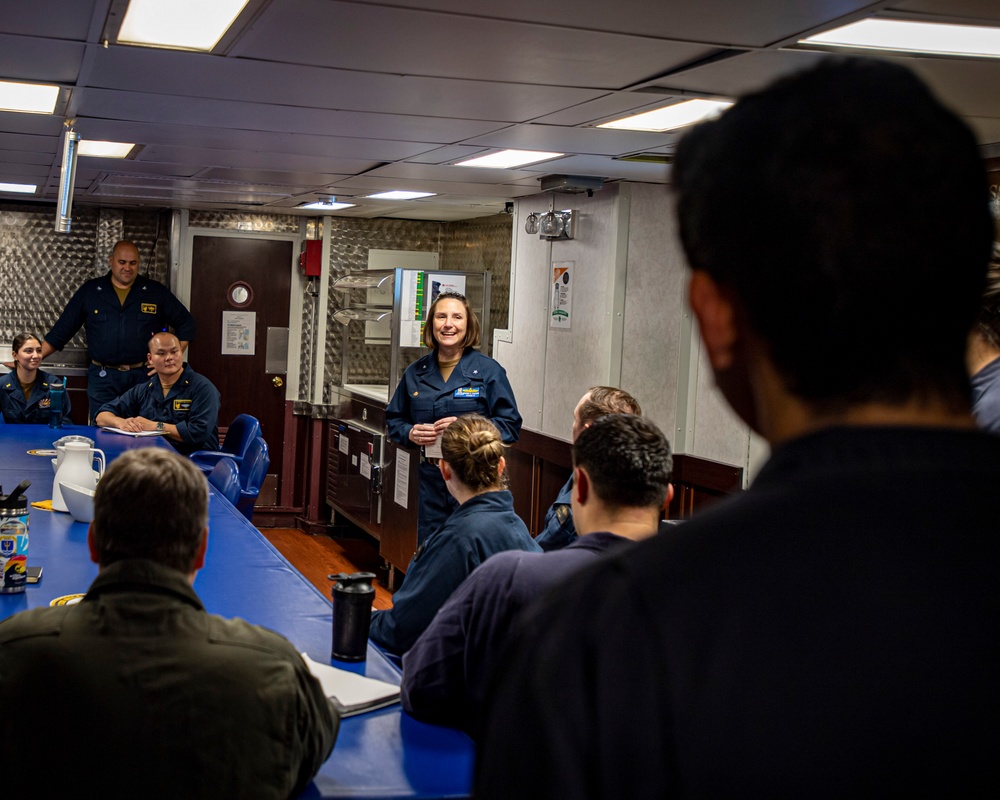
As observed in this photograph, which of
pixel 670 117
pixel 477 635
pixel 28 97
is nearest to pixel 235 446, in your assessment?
pixel 28 97

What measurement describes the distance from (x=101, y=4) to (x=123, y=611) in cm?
149

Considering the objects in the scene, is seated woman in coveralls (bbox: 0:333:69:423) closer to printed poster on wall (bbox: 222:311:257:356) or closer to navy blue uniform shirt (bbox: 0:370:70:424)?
navy blue uniform shirt (bbox: 0:370:70:424)

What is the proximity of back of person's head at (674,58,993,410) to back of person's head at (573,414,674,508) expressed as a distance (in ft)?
5.21

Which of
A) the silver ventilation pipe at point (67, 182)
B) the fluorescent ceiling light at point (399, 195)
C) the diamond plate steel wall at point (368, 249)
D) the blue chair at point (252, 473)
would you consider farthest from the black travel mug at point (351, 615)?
the diamond plate steel wall at point (368, 249)

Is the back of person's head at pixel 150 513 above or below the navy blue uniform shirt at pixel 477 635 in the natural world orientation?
above

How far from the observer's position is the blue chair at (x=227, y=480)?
484cm

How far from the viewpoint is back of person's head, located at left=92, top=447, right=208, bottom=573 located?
179 centimetres

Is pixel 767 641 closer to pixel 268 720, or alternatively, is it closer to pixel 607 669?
pixel 607 669

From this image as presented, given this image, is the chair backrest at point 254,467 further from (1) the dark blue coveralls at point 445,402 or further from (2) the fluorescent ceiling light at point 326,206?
(2) the fluorescent ceiling light at point 326,206

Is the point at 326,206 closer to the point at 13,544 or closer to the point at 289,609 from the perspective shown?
the point at 13,544

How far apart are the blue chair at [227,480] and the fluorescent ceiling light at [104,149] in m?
1.55

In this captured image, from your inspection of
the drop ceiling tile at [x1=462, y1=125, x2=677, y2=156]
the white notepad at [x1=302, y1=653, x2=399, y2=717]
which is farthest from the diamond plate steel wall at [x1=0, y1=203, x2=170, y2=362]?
the white notepad at [x1=302, y1=653, x2=399, y2=717]

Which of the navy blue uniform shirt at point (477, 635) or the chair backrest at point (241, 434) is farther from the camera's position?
the chair backrest at point (241, 434)

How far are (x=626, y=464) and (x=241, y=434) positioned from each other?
4.40 m
